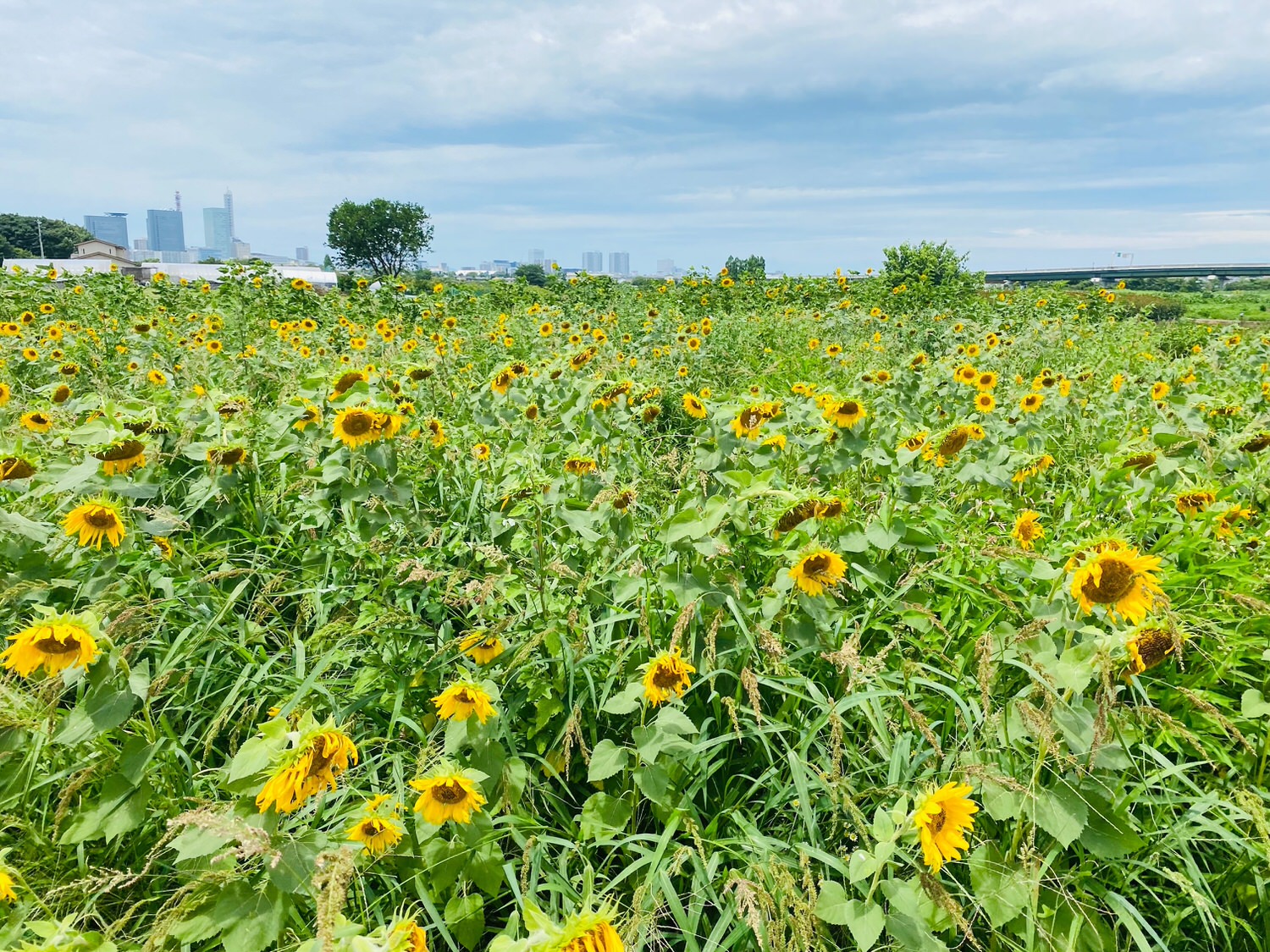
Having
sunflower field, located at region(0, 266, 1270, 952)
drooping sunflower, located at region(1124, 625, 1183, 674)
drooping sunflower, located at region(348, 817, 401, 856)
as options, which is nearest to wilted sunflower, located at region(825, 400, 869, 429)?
sunflower field, located at region(0, 266, 1270, 952)

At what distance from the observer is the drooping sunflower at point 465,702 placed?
1.47 metres

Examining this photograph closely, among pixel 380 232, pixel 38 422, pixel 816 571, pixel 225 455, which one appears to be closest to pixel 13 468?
pixel 225 455

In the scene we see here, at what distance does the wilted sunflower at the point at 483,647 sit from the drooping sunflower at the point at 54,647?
0.76 metres

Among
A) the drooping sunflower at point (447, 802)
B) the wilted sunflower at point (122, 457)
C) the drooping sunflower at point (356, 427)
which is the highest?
the drooping sunflower at point (356, 427)

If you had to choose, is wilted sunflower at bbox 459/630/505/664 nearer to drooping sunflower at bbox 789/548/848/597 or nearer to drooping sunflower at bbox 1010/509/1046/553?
drooping sunflower at bbox 789/548/848/597

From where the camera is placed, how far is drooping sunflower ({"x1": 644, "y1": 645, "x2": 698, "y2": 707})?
1.54 metres

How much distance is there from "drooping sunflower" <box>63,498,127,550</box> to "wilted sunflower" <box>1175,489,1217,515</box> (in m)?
3.39

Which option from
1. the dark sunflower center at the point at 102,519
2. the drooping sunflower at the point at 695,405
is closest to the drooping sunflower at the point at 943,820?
the dark sunflower center at the point at 102,519

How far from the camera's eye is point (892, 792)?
156cm

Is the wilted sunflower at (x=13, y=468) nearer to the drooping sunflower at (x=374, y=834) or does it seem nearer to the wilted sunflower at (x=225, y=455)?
the wilted sunflower at (x=225, y=455)

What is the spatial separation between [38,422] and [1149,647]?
369cm

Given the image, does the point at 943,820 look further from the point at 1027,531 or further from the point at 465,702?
the point at 1027,531

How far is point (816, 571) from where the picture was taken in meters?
1.74

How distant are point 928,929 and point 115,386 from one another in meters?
4.78
